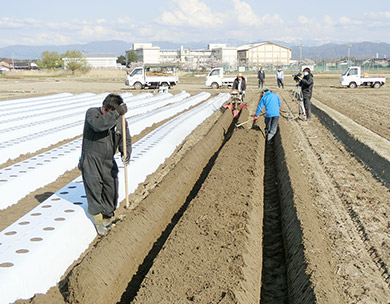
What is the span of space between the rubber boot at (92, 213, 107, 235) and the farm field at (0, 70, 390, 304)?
0.75 ft

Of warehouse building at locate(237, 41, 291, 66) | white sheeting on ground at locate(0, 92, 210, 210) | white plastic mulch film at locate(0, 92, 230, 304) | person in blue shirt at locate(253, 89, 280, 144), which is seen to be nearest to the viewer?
white plastic mulch film at locate(0, 92, 230, 304)

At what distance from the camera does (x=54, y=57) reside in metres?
91.4

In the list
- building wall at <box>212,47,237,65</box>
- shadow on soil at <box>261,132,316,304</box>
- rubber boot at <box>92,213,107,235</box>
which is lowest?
shadow on soil at <box>261,132,316,304</box>

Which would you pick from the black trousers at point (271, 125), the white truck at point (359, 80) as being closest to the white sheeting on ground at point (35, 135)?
the black trousers at point (271, 125)

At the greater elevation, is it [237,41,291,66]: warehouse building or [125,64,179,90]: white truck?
[237,41,291,66]: warehouse building

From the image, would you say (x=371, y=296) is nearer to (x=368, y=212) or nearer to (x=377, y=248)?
(x=377, y=248)

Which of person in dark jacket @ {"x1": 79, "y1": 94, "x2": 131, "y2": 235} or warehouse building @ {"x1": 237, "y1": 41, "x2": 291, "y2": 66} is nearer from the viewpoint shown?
person in dark jacket @ {"x1": 79, "y1": 94, "x2": 131, "y2": 235}

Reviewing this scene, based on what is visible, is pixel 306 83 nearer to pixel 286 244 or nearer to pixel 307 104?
pixel 307 104

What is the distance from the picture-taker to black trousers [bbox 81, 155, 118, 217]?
491cm

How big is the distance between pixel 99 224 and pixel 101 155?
0.98m

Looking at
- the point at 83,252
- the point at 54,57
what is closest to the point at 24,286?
the point at 83,252

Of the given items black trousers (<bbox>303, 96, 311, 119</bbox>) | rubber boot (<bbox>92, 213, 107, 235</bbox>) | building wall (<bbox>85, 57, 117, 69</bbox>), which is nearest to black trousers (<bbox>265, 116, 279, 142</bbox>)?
black trousers (<bbox>303, 96, 311, 119</bbox>)

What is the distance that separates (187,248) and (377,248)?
7.40 ft

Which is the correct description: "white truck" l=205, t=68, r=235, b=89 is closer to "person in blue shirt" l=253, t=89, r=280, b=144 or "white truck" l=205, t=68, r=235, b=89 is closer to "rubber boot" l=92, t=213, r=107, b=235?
"person in blue shirt" l=253, t=89, r=280, b=144
